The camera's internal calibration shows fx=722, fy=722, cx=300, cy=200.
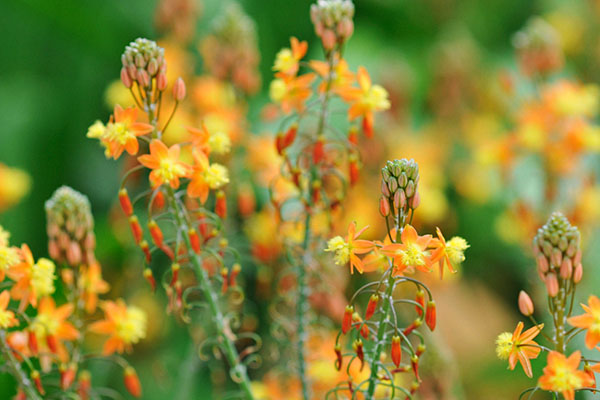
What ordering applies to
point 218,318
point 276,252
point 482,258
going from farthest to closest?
point 482,258 < point 276,252 < point 218,318

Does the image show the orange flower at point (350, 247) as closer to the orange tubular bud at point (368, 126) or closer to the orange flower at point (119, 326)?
the orange tubular bud at point (368, 126)

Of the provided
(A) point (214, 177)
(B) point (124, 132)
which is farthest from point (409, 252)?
(B) point (124, 132)

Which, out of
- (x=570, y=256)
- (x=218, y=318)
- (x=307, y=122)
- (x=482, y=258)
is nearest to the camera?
(x=570, y=256)

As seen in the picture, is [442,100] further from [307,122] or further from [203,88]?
[203,88]

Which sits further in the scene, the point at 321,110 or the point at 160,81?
the point at 321,110

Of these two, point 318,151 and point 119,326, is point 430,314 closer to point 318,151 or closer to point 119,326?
point 318,151

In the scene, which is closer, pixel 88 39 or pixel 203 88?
pixel 203 88

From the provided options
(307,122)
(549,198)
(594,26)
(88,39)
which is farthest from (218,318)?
(594,26)
